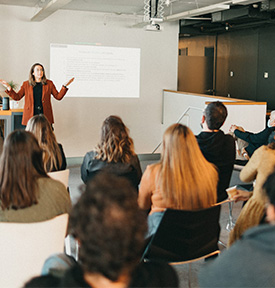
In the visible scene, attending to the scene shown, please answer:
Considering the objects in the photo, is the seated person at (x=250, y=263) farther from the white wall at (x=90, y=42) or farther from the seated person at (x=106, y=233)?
the white wall at (x=90, y=42)

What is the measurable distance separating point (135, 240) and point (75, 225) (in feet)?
0.53

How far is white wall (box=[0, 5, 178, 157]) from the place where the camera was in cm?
768

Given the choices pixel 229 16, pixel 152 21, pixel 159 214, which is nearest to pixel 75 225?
pixel 159 214

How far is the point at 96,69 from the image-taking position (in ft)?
27.2

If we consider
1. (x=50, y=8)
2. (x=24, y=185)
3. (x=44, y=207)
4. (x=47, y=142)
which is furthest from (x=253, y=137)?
(x=24, y=185)

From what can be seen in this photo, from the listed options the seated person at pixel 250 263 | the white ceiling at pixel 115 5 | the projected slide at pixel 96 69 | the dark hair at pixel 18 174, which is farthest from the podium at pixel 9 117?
the seated person at pixel 250 263

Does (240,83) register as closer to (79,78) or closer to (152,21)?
(79,78)

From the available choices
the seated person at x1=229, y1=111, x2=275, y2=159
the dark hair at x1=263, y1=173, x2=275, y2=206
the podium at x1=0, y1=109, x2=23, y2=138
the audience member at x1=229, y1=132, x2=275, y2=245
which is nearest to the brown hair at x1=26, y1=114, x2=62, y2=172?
the audience member at x1=229, y1=132, x2=275, y2=245

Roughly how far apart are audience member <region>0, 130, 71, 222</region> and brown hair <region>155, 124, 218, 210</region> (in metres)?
0.67

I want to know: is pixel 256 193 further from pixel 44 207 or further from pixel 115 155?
pixel 44 207

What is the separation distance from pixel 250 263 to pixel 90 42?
739 cm

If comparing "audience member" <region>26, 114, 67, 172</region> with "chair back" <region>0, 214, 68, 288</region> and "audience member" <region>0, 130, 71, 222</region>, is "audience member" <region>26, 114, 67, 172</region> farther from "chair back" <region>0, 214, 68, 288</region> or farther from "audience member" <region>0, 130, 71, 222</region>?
"chair back" <region>0, 214, 68, 288</region>

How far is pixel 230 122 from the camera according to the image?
643 centimetres

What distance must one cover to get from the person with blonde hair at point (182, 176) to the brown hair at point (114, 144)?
856 millimetres
